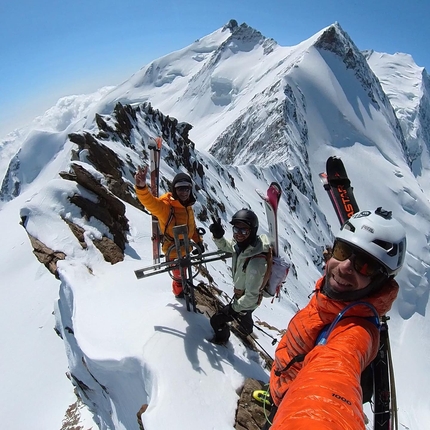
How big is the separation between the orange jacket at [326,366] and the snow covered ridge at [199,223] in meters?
1.65

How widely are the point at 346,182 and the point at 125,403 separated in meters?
4.83

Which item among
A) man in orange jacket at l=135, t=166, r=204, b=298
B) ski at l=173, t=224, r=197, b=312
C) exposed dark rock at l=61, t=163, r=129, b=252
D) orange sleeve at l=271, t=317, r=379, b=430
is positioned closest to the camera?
orange sleeve at l=271, t=317, r=379, b=430

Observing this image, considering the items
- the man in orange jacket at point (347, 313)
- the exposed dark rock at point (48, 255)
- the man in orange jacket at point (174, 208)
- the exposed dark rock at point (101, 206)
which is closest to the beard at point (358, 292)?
the man in orange jacket at point (347, 313)

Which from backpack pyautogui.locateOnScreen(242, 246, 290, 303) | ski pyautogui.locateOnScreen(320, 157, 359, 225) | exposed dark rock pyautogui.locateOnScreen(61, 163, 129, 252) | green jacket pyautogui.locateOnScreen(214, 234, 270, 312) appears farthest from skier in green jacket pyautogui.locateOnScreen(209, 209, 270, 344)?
exposed dark rock pyautogui.locateOnScreen(61, 163, 129, 252)

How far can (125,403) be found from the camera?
192 inches

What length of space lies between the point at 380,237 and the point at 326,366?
1.44 metres

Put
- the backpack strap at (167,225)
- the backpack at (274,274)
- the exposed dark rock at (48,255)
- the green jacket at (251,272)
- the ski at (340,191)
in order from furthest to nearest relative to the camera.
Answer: the exposed dark rock at (48,255)
the backpack strap at (167,225)
the ski at (340,191)
the backpack at (274,274)
the green jacket at (251,272)

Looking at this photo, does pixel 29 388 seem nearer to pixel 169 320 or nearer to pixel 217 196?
pixel 169 320

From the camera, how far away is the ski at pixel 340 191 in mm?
5129

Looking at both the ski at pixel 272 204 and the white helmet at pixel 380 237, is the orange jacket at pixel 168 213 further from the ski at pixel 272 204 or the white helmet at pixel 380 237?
the white helmet at pixel 380 237

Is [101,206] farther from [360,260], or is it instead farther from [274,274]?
[360,260]

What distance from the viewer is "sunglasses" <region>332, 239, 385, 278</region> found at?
3.03 metres

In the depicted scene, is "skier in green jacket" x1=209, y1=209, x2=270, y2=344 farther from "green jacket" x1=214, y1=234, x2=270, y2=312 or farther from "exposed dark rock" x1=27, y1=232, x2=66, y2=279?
"exposed dark rock" x1=27, y1=232, x2=66, y2=279

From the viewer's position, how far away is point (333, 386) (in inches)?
79.0
